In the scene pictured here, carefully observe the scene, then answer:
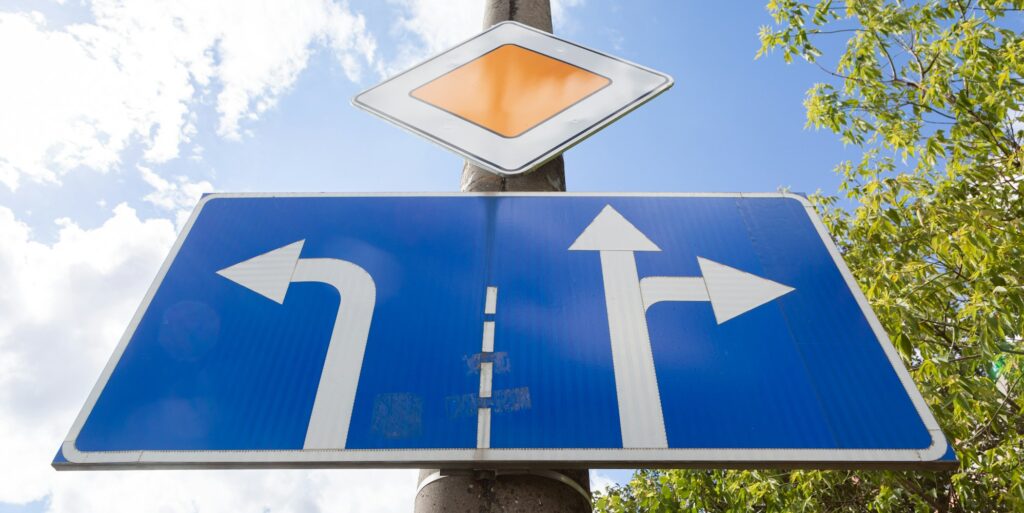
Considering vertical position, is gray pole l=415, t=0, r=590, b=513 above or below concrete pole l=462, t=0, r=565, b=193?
below

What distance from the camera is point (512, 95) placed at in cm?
160

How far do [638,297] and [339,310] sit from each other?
1.90 feet

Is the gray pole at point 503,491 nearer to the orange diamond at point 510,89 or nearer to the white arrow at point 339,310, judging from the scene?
the white arrow at point 339,310

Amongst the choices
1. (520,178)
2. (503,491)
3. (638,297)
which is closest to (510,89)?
(520,178)

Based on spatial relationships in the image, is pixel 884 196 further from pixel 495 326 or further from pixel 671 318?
pixel 495 326

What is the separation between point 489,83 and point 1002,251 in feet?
9.98

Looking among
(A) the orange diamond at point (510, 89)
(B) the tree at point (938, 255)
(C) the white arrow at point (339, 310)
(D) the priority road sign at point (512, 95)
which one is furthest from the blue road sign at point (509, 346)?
(B) the tree at point (938, 255)

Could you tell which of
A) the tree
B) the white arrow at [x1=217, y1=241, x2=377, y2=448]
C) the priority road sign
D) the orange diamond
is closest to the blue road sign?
the white arrow at [x1=217, y1=241, x2=377, y2=448]

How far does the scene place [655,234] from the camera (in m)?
1.29

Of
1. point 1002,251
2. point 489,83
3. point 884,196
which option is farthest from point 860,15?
point 489,83

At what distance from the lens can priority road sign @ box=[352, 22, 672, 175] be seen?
1.47 m

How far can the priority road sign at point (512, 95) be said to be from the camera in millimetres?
1468

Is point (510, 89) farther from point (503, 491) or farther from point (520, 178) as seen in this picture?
point (503, 491)

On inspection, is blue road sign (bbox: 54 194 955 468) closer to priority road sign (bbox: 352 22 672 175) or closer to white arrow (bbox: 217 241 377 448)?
white arrow (bbox: 217 241 377 448)
